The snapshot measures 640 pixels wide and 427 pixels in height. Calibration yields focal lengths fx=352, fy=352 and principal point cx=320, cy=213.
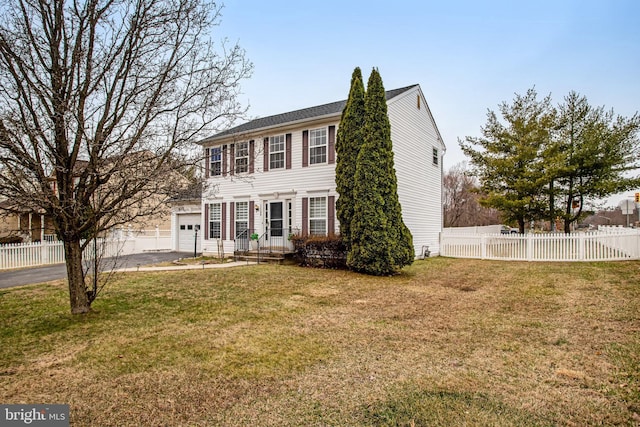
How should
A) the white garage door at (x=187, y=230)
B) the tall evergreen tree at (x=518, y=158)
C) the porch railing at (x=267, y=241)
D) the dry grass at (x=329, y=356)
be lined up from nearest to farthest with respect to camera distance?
the dry grass at (x=329, y=356) → the porch railing at (x=267, y=241) → the tall evergreen tree at (x=518, y=158) → the white garage door at (x=187, y=230)

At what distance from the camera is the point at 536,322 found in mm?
5633

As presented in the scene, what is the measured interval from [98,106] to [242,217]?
9.95 m

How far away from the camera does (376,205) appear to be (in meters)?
10.9

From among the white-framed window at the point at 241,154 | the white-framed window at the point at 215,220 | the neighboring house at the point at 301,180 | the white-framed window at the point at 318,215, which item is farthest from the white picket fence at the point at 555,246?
the white-framed window at the point at 215,220

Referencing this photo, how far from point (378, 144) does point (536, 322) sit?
7000 millimetres

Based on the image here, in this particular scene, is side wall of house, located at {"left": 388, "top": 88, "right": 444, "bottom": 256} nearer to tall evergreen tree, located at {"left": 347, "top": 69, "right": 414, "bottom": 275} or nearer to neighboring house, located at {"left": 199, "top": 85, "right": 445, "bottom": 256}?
neighboring house, located at {"left": 199, "top": 85, "right": 445, "bottom": 256}

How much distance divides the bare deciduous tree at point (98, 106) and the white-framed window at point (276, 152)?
26.4 ft

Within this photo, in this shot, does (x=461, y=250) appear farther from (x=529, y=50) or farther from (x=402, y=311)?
(x=402, y=311)

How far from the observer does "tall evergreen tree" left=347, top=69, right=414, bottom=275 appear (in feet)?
35.0

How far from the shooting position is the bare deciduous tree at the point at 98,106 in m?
5.06

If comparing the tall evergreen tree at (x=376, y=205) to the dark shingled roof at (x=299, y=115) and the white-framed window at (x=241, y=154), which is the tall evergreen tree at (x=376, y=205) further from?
the white-framed window at (x=241, y=154)

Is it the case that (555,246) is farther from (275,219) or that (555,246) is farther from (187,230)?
(187,230)

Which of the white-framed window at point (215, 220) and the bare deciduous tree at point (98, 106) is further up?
the bare deciduous tree at point (98, 106)

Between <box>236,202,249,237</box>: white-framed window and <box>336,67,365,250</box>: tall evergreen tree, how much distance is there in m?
5.26
